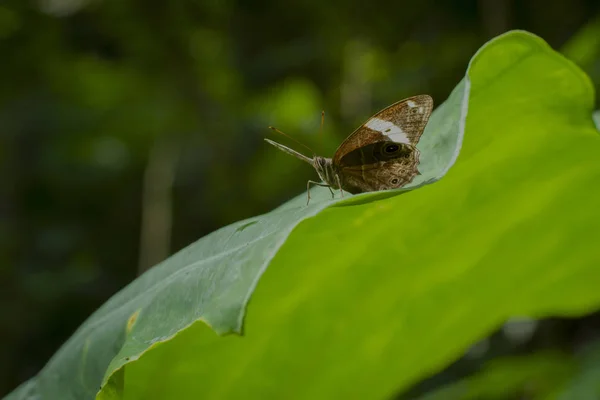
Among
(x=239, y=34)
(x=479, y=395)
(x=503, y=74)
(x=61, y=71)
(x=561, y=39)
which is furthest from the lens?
(x=239, y=34)

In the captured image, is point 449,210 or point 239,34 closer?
point 449,210

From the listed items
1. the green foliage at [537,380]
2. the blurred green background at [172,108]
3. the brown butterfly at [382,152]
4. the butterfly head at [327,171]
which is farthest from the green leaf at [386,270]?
the blurred green background at [172,108]

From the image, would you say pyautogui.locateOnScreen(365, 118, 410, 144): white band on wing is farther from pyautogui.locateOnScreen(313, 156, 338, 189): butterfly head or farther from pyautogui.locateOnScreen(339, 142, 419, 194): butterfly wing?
pyautogui.locateOnScreen(313, 156, 338, 189): butterfly head

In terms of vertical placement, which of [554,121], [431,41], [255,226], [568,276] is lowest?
[431,41]

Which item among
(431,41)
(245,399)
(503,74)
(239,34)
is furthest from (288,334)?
(239,34)

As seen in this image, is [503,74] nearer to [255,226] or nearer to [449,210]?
[449,210]

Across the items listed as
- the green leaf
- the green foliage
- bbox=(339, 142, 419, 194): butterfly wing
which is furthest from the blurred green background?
the green leaf

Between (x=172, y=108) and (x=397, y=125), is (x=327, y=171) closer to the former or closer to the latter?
(x=397, y=125)
